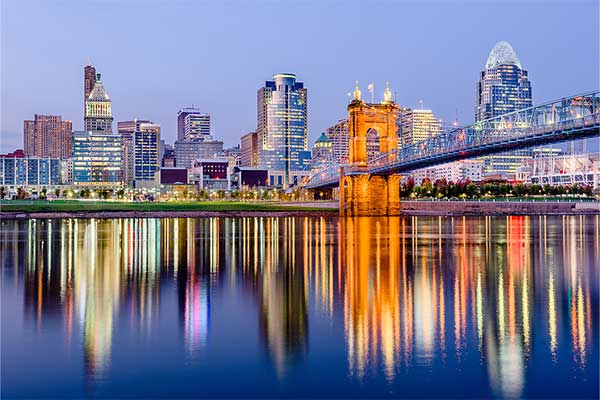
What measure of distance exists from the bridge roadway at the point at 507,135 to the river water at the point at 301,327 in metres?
16.0

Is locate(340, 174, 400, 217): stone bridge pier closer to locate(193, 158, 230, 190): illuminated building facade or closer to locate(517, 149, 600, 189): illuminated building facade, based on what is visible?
locate(517, 149, 600, 189): illuminated building facade

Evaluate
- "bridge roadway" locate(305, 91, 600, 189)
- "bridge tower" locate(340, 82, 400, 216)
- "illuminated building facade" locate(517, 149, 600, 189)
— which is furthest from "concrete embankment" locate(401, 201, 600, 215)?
"illuminated building facade" locate(517, 149, 600, 189)

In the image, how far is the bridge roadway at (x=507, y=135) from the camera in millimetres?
38000

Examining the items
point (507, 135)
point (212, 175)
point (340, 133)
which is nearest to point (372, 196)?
point (507, 135)

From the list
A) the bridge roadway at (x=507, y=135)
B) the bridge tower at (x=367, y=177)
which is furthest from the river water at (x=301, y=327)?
the bridge tower at (x=367, y=177)

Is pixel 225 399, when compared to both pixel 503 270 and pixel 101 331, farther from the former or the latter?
pixel 503 270

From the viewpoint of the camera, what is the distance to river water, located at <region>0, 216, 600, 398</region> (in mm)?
9578

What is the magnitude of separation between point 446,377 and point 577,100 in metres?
33.1

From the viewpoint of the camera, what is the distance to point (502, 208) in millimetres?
85312

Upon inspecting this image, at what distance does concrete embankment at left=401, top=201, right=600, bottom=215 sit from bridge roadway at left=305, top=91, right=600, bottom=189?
1248 cm

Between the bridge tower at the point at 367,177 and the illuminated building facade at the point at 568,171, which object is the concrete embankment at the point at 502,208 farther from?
the illuminated building facade at the point at 568,171

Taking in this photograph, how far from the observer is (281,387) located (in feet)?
30.7

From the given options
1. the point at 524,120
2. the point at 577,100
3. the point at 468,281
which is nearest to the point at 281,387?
the point at 468,281

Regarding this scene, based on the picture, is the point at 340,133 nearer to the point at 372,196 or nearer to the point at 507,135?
the point at 372,196
